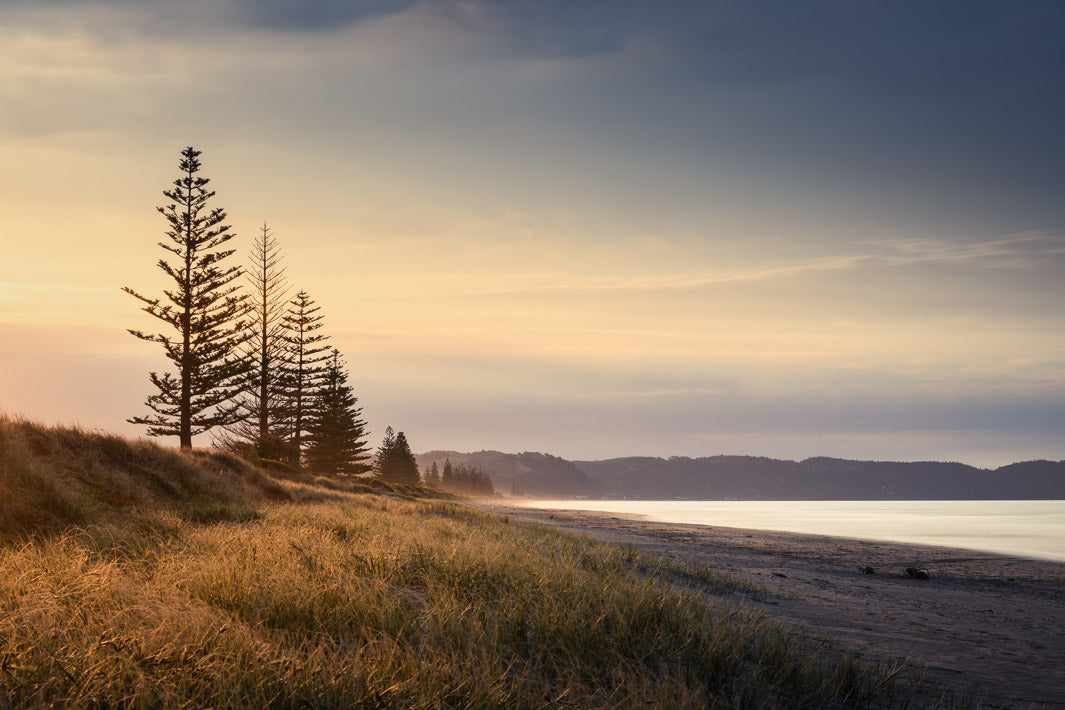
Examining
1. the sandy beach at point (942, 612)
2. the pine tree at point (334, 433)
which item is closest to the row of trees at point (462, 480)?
the pine tree at point (334, 433)

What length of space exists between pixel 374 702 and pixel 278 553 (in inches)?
149

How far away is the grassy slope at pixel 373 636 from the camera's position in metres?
3.34

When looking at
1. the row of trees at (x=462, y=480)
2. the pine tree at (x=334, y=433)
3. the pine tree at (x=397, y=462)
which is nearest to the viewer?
the pine tree at (x=334, y=433)

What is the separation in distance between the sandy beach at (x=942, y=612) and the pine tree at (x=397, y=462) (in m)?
64.1

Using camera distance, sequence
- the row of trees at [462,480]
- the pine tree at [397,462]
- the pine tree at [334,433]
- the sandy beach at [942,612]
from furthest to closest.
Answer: the row of trees at [462,480] → the pine tree at [397,462] → the pine tree at [334,433] → the sandy beach at [942,612]

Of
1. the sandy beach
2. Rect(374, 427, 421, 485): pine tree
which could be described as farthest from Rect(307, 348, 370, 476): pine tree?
the sandy beach

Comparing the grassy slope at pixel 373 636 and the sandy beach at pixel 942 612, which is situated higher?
the grassy slope at pixel 373 636

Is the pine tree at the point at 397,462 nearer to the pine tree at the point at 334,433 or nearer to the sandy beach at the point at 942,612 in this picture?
the pine tree at the point at 334,433

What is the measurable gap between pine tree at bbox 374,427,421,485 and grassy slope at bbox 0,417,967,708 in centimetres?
7486

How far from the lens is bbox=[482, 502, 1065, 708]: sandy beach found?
5770 millimetres

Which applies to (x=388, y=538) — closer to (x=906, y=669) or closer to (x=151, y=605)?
(x=151, y=605)

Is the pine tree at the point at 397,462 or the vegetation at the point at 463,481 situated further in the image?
the vegetation at the point at 463,481

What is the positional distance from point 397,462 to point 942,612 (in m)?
75.3

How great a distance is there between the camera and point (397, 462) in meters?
81.4
